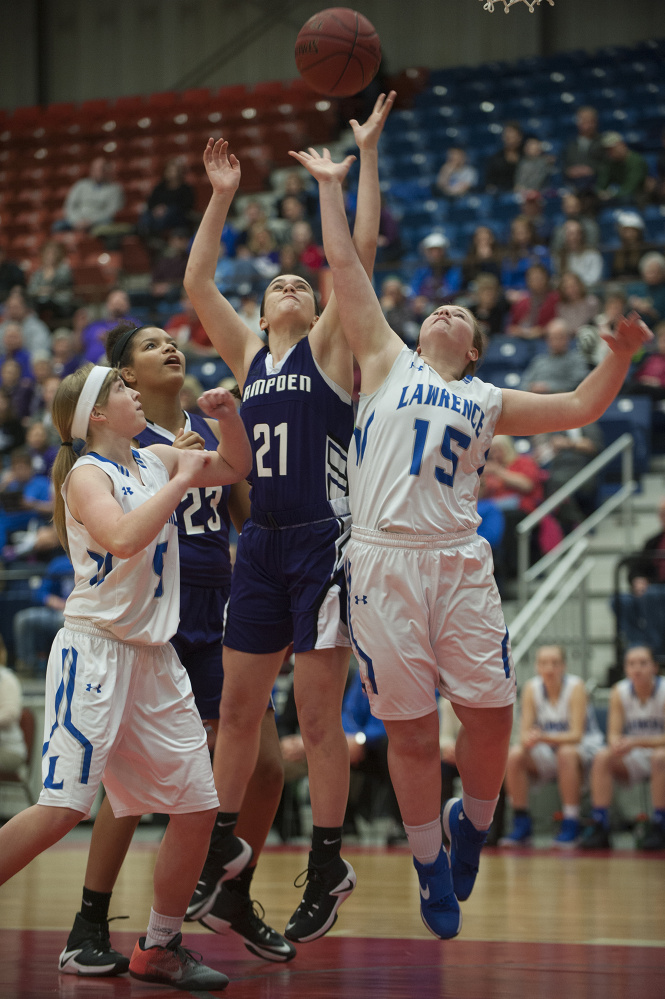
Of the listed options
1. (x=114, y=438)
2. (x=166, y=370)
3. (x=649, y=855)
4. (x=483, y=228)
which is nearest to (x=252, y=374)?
(x=166, y=370)

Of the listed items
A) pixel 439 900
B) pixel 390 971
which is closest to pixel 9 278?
pixel 439 900

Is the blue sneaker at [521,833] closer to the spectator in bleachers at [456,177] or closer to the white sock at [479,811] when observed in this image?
the white sock at [479,811]

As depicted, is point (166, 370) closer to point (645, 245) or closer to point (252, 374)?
point (252, 374)

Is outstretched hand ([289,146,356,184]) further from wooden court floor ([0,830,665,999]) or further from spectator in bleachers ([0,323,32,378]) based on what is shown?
spectator in bleachers ([0,323,32,378])

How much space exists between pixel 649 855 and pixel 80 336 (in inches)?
357

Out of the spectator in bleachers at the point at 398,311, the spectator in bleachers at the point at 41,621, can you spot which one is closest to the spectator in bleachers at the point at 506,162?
the spectator in bleachers at the point at 398,311

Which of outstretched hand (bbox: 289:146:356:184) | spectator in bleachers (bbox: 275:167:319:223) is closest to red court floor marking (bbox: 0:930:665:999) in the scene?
outstretched hand (bbox: 289:146:356:184)

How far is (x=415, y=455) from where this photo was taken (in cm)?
404

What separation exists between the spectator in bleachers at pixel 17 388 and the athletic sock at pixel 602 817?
25.5 feet

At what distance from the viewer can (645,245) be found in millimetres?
11633

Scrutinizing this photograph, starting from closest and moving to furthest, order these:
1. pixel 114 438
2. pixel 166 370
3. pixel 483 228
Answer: pixel 114 438 < pixel 166 370 < pixel 483 228

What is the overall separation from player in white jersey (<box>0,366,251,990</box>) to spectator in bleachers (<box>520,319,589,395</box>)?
6.73 meters

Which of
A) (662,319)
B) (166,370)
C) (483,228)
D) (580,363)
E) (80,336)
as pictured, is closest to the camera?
(166,370)

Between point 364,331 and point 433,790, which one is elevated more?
point 364,331
